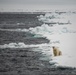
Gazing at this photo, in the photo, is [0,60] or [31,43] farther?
[31,43]

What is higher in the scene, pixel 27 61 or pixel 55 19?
pixel 55 19

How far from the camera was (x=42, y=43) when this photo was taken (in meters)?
15.1

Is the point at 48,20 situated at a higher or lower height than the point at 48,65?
higher

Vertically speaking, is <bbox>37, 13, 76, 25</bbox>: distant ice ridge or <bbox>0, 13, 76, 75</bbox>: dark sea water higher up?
<bbox>37, 13, 76, 25</bbox>: distant ice ridge

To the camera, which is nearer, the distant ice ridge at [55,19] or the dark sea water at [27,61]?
the dark sea water at [27,61]

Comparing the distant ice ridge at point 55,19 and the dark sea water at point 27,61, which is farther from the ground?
the distant ice ridge at point 55,19

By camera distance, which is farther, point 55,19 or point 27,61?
point 55,19

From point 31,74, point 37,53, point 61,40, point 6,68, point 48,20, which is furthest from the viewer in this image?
point 48,20

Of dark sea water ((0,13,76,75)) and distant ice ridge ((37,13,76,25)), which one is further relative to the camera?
distant ice ridge ((37,13,76,25))

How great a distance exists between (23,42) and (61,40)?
216cm

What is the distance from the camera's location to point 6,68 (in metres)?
10.3

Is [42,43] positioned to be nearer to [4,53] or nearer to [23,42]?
[23,42]

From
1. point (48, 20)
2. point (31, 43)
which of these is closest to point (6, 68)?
point (31, 43)

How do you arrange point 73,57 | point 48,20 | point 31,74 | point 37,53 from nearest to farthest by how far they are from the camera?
point 31,74 → point 73,57 → point 37,53 → point 48,20
